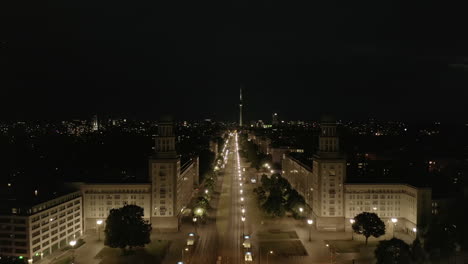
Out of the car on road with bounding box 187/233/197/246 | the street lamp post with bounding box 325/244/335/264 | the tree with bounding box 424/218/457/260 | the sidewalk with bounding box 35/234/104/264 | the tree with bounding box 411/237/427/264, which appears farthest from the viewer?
the car on road with bounding box 187/233/197/246

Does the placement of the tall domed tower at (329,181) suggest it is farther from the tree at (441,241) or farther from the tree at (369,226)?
the tree at (441,241)

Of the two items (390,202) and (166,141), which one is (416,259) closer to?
(390,202)

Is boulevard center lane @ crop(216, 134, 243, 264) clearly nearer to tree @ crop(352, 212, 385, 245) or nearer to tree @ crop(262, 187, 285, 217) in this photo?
Result: tree @ crop(262, 187, 285, 217)

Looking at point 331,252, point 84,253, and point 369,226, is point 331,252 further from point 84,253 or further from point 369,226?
point 84,253

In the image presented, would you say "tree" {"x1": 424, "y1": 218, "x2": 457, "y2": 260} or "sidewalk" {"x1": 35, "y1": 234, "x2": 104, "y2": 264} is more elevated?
"tree" {"x1": 424, "y1": 218, "x2": 457, "y2": 260}

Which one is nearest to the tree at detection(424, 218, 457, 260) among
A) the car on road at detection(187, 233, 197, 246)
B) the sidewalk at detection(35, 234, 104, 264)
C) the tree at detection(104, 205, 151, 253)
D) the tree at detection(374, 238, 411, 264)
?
the tree at detection(374, 238, 411, 264)
